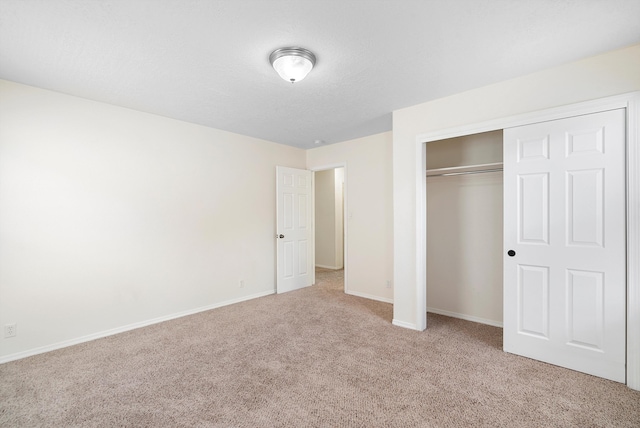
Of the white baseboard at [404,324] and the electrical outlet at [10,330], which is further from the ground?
the electrical outlet at [10,330]

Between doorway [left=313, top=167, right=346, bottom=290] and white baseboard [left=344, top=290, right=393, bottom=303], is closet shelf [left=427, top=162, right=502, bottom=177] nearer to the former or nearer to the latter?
white baseboard [left=344, top=290, right=393, bottom=303]

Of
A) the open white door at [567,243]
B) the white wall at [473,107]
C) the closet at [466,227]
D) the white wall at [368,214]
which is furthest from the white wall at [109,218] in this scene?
the open white door at [567,243]

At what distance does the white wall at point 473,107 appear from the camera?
7.20ft

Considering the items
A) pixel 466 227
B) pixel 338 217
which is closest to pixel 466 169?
pixel 466 227

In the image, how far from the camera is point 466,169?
3441 mm

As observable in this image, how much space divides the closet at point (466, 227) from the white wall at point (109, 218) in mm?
2802

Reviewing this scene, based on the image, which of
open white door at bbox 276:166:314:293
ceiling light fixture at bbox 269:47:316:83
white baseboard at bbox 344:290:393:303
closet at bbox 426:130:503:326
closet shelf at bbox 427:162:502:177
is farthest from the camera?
open white door at bbox 276:166:314:293

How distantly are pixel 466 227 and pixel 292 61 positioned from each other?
2.84 m

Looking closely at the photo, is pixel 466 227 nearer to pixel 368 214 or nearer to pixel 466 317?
pixel 466 317

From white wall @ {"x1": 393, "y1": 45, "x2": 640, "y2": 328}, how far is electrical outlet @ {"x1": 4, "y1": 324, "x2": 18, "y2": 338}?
12.6 feet

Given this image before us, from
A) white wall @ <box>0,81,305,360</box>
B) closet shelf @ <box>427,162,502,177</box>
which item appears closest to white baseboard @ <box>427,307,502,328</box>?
closet shelf @ <box>427,162,502,177</box>

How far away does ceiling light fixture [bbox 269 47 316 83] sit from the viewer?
2.11 meters

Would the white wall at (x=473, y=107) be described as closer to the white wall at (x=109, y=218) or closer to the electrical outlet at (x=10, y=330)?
the white wall at (x=109, y=218)

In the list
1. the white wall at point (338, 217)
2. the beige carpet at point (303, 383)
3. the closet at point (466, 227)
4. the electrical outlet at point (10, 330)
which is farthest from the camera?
the white wall at point (338, 217)
